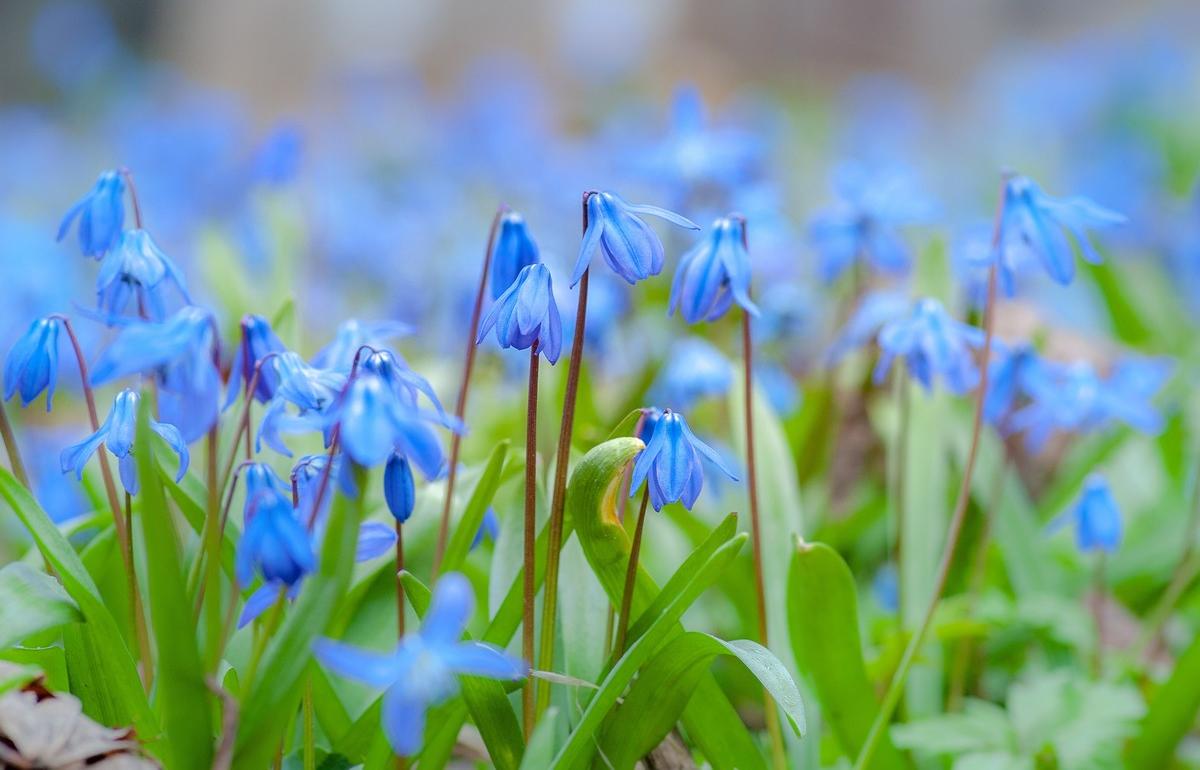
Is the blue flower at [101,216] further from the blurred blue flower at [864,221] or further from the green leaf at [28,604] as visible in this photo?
the blurred blue flower at [864,221]

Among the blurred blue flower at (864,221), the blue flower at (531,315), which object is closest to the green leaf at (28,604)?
the blue flower at (531,315)

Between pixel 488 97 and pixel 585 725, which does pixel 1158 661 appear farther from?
pixel 488 97

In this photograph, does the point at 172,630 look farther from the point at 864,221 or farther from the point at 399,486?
the point at 864,221

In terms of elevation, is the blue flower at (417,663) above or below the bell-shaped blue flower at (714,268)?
Answer: below

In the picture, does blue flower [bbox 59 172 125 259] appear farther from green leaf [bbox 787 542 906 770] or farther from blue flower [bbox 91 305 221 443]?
green leaf [bbox 787 542 906 770]

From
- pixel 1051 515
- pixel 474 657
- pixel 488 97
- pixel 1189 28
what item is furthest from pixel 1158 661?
pixel 1189 28

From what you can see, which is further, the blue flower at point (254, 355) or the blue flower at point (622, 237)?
the blue flower at point (254, 355)

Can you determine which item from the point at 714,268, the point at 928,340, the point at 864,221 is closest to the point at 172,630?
the point at 714,268
